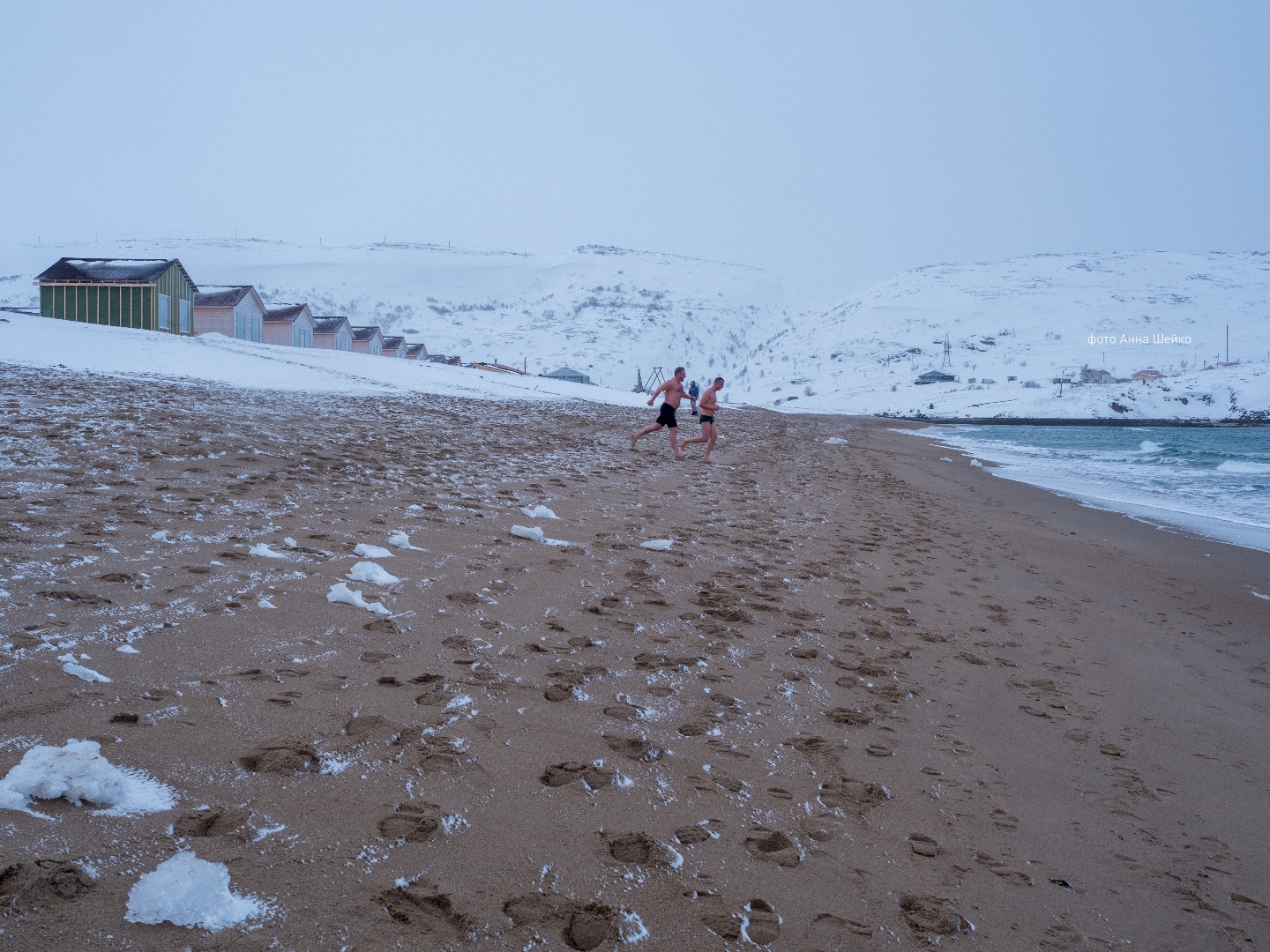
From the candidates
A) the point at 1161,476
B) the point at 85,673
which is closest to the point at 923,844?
→ the point at 85,673

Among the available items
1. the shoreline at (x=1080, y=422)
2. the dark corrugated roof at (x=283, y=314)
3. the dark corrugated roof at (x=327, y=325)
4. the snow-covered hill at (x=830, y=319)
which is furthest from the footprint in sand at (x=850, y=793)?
the shoreline at (x=1080, y=422)

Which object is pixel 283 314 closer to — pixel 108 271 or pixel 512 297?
pixel 108 271

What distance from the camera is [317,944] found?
192 cm

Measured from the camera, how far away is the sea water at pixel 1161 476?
37.7ft

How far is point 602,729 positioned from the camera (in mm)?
3260

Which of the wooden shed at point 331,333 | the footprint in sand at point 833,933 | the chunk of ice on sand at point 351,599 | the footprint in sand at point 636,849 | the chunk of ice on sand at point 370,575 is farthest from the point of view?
Result: the wooden shed at point 331,333

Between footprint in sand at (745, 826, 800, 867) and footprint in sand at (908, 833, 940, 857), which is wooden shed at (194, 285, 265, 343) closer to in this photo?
footprint in sand at (745, 826, 800, 867)

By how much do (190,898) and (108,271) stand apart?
35.9 metres

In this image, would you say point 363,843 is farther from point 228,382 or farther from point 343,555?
point 228,382

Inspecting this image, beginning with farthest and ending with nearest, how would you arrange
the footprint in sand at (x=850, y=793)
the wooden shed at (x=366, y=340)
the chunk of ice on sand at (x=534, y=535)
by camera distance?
the wooden shed at (x=366, y=340), the chunk of ice on sand at (x=534, y=535), the footprint in sand at (x=850, y=793)

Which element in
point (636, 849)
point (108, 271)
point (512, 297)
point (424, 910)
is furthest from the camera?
point (512, 297)

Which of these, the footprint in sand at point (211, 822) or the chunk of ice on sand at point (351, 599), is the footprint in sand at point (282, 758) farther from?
the chunk of ice on sand at point (351, 599)

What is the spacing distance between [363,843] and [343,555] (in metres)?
3.09

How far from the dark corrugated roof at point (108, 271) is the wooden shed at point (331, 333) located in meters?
12.9
